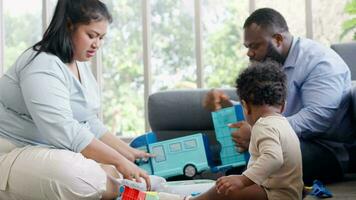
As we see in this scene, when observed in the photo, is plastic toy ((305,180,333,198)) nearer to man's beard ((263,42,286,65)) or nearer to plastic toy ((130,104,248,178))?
plastic toy ((130,104,248,178))

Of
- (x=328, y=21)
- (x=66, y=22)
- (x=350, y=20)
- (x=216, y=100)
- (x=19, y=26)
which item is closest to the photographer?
(x=66, y=22)

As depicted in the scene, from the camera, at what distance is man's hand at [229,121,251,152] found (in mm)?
1982

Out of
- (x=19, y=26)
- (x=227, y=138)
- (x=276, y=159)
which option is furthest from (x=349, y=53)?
(x=19, y=26)

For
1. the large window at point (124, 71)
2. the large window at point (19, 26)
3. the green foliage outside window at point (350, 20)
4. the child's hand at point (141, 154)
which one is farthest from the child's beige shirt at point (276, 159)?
the large window at point (19, 26)

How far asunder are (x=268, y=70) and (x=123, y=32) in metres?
1.66

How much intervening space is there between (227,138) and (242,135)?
22 cm

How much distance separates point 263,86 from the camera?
5.45ft

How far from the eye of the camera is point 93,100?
2.07 metres

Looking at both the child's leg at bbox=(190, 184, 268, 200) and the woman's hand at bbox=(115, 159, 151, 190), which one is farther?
the woman's hand at bbox=(115, 159, 151, 190)

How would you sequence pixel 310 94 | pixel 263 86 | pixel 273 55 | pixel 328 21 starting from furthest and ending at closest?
pixel 328 21 < pixel 273 55 < pixel 310 94 < pixel 263 86

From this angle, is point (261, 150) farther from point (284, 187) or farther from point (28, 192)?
point (28, 192)

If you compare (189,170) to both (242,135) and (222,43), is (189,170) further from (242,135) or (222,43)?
(222,43)

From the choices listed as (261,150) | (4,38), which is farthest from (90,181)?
(4,38)

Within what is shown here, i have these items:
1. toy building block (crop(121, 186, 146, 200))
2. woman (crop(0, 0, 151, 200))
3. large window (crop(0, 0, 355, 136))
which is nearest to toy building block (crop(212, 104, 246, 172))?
woman (crop(0, 0, 151, 200))
